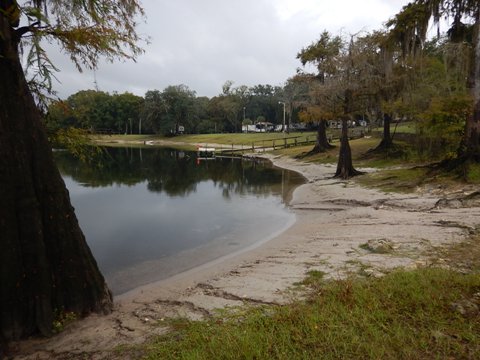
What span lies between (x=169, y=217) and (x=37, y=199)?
10.0 meters

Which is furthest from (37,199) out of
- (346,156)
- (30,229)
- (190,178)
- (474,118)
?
(190,178)

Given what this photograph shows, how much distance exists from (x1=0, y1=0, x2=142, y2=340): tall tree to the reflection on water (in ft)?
5.96

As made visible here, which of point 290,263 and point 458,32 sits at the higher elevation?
point 458,32

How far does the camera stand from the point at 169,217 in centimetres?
1520

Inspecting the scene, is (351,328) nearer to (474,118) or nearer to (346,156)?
(474,118)

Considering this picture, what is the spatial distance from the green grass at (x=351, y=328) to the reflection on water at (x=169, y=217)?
162 inches

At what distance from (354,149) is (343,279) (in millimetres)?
29065

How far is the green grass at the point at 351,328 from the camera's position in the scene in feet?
11.4

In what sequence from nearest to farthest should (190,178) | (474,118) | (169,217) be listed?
(474,118) < (169,217) < (190,178)

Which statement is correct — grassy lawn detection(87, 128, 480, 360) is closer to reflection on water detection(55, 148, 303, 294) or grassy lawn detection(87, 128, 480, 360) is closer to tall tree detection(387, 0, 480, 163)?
reflection on water detection(55, 148, 303, 294)

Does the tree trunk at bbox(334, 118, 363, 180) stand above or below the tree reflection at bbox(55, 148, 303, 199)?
above

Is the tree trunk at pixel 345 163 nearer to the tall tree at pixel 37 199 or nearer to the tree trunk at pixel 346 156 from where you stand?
the tree trunk at pixel 346 156

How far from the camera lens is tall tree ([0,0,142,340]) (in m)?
4.85

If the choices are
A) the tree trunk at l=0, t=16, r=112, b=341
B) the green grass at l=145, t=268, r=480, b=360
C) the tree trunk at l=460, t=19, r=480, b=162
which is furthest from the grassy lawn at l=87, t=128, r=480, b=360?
the tree trunk at l=460, t=19, r=480, b=162
